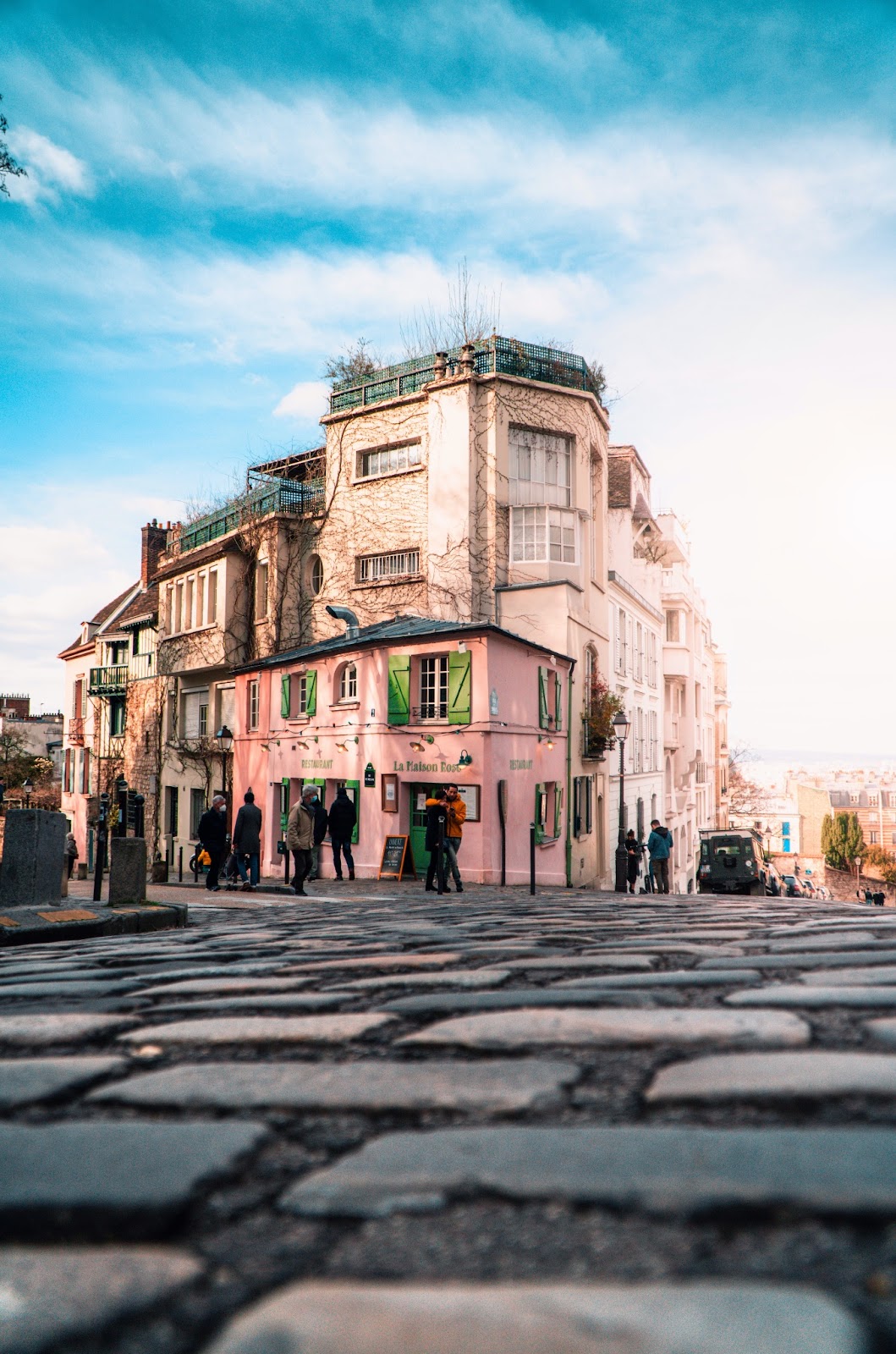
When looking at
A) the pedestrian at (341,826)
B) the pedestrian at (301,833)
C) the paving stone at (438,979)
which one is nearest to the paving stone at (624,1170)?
the paving stone at (438,979)

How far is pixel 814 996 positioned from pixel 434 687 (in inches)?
799

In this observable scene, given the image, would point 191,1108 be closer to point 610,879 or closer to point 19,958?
point 19,958

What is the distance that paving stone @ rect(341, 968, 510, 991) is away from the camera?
3.38 metres

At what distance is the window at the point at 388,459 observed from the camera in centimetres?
2864

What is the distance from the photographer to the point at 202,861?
19.0m

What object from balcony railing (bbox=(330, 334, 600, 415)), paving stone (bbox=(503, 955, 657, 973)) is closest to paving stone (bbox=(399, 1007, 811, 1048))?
paving stone (bbox=(503, 955, 657, 973))

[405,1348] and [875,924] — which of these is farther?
[875,924]

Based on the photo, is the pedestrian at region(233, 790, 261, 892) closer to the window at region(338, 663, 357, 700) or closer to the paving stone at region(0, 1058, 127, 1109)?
the window at region(338, 663, 357, 700)

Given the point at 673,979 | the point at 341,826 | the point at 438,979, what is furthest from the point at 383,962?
the point at 341,826

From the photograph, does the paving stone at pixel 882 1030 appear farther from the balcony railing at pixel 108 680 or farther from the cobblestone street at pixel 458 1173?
the balcony railing at pixel 108 680

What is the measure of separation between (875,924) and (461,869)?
1632 cm

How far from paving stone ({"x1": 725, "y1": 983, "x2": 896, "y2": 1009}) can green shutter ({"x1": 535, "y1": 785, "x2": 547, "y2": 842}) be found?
67.5ft

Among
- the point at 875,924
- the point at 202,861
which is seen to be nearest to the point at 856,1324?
the point at 875,924

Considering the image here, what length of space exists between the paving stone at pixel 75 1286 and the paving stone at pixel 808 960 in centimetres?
283
